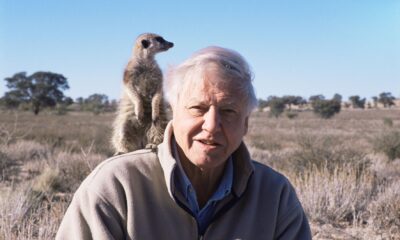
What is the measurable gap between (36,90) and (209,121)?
208 feet

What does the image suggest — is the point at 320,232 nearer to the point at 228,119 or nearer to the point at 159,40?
the point at 159,40

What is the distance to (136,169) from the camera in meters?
3.05

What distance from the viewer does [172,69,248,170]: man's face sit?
298 cm

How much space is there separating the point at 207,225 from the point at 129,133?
2.39 m

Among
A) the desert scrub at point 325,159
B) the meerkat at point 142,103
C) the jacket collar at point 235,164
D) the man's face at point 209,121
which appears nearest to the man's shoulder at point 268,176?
the jacket collar at point 235,164

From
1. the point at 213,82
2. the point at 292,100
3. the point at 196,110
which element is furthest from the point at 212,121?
the point at 292,100

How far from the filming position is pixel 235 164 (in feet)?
11.0

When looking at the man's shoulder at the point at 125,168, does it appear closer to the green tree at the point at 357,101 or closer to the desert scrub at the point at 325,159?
the desert scrub at the point at 325,159

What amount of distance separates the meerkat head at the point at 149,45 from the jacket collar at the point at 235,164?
3.20 meters

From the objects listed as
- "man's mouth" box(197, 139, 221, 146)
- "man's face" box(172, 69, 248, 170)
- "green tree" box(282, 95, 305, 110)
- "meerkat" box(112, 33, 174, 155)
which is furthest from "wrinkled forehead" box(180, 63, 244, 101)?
"green tree" box(282, 95, 305, 110)

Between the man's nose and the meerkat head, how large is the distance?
344 cm

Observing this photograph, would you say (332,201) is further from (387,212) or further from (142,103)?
(142,103)

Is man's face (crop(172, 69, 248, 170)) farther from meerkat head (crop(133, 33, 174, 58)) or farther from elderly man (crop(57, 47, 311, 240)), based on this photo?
meerkat head (crop(133, 33, 174, 58))

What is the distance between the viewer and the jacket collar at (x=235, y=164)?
118 inches
